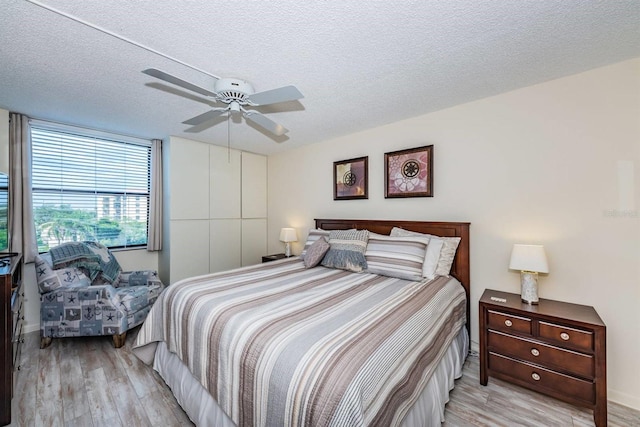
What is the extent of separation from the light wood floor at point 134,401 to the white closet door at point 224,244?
1.85 meters

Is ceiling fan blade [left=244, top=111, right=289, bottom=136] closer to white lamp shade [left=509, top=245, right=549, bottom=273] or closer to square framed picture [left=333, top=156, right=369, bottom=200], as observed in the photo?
square framed picture [left=333, top=156, right=369, bottom=200]

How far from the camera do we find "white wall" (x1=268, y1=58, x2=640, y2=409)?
1.89 m

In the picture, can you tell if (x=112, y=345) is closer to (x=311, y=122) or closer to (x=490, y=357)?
(x=311, y=122)

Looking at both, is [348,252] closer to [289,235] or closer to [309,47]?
[289,235]

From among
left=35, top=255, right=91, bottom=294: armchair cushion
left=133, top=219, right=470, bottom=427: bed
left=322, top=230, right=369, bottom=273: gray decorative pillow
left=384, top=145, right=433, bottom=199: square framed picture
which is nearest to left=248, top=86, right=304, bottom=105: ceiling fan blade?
left=133, top=219, right=470, bottom=427: bed

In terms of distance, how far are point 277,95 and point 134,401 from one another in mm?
2427

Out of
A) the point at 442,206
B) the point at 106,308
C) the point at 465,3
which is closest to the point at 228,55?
the point at 465,3

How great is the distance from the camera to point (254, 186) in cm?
468

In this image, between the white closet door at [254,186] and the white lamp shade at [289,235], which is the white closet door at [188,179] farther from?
the white lamp shade at [289,235]

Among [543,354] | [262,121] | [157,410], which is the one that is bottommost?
[157,410]

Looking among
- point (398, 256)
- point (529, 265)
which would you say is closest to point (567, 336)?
point (529, 265)

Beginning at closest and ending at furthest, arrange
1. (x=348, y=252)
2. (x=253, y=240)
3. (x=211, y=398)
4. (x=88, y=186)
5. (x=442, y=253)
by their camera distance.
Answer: (x=211, y=398)
(x=442, y=253)
(x=348, y=252)
(x=88, y=186)
(x=253, y=240)

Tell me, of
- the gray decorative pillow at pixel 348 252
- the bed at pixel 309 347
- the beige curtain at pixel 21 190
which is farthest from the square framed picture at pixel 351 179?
the beige curtain at pixel 21 190

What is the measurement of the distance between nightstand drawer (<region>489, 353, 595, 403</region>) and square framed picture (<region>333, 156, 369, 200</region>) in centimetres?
213
